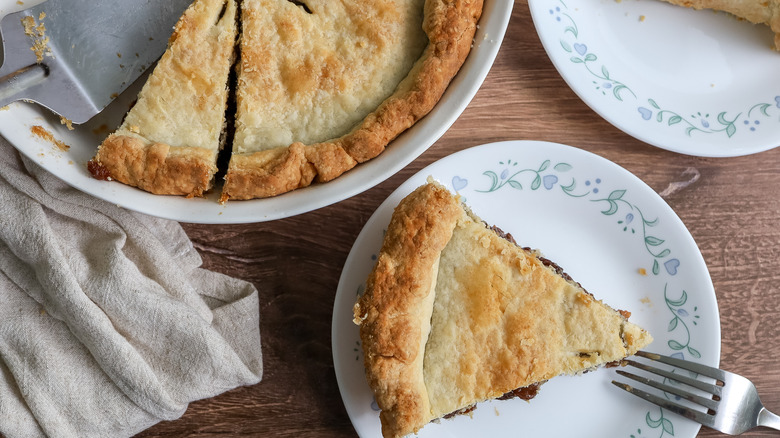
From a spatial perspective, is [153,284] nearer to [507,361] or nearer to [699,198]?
[507,361]

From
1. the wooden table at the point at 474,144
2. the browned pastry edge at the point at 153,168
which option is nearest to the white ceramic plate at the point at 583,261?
the wooden table at the point at 474,144

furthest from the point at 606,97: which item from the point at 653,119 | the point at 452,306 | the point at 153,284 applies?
the point at 153,284

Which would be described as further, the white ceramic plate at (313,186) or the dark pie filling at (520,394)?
the dark pie filling at (520,394)

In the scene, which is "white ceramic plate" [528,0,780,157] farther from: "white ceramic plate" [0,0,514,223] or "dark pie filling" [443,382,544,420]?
"dark pie filling" [443,382,544,420]

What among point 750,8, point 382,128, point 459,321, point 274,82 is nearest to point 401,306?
point 459,321

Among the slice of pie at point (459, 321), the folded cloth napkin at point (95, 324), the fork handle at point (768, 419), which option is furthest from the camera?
the fork handle at point (768, 419)

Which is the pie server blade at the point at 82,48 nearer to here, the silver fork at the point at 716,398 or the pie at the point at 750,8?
the pie at the point at 750,8

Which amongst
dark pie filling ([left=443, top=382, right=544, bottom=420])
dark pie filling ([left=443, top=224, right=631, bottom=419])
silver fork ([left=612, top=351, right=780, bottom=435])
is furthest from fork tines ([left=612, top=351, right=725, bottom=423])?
dark pie filling ([left=443, top=382, right=544, bottom=420])

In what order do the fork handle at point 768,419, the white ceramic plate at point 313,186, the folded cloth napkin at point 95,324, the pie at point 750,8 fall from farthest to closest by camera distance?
the pie at point 750,8 < the fork handle at point 768,419 < the folded cloth napkin at point 95,324 < the white ceramic plate at point 313,186
